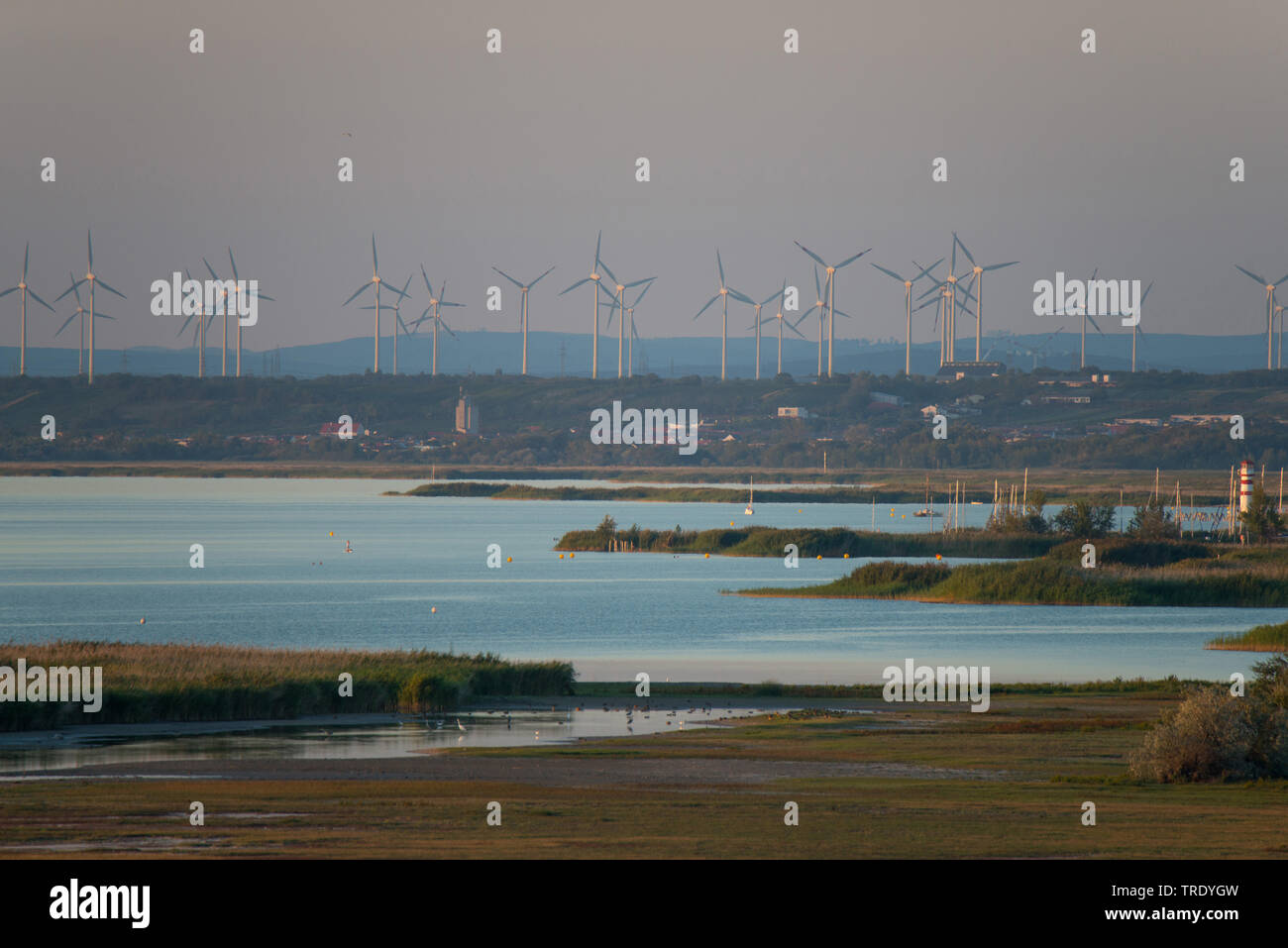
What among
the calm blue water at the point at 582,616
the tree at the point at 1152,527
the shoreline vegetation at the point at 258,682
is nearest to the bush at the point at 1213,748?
the shoreline vegetation at the point at 258,682

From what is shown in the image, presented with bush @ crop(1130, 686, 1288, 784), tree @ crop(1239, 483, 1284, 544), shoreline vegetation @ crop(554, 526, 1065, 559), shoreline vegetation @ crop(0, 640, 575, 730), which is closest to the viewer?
bush @ crop(1130, 686, 1288, 784)

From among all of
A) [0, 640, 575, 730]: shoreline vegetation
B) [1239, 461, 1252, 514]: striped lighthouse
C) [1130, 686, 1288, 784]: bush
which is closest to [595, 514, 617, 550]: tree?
[1239, 461, 1252, 514]: striped lighthouse

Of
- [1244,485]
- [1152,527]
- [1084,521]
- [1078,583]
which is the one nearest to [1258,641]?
[1078,583]

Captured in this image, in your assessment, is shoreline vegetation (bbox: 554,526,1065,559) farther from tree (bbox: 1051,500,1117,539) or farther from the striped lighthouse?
the striped lighthouse

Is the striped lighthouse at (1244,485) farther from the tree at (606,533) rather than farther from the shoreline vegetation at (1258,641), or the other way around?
the shoreline vegetation at (1258,641)

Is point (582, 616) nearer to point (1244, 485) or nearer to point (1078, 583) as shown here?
point (1078, 583)
